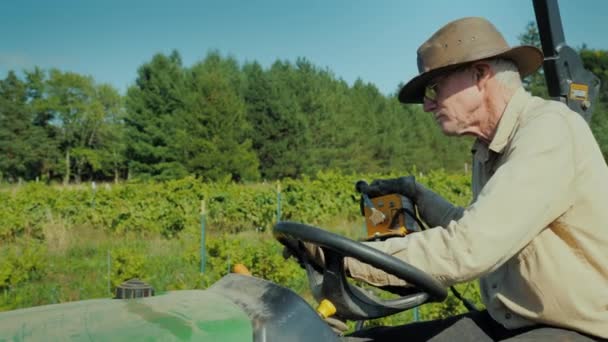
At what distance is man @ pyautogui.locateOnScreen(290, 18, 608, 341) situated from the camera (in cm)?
146

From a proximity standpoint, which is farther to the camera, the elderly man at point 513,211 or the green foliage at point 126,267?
the green foliage at point 126,267

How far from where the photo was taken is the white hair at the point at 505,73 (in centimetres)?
180

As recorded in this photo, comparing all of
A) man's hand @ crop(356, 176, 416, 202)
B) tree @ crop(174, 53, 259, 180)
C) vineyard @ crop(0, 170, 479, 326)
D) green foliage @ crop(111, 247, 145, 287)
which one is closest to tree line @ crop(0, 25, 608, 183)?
tree @ crop(174, 53, 259, 180)

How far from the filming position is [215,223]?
1367cm

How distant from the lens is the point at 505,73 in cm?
182

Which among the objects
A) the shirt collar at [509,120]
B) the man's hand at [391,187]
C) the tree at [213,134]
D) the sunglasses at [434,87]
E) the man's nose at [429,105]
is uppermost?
the tree at [213,134]

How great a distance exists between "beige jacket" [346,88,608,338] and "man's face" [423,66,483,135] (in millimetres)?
157

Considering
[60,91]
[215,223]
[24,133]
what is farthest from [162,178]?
[60,91]

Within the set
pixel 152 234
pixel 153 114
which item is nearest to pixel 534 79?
pixel 153 114

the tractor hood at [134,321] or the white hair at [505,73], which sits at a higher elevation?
the white hair at [505,73]

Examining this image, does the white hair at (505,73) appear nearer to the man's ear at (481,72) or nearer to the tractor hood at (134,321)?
the man's ear at (481,72)

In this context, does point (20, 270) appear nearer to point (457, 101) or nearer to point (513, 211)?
point (457, 101)

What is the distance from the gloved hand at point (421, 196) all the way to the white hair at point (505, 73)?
1.82ft

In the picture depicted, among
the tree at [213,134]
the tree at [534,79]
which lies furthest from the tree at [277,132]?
the tree at [534,79]
